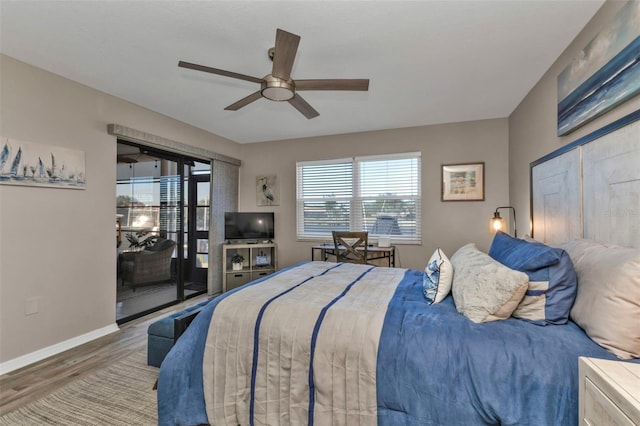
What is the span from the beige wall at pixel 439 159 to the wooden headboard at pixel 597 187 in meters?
1.39

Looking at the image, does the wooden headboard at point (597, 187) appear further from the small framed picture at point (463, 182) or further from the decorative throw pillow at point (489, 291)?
the small framed picture at point (463, 182)

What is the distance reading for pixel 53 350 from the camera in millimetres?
2666

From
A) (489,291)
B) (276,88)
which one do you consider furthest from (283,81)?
(489,291)

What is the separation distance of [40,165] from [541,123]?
4.57 m

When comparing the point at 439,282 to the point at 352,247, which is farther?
the point at 352,247

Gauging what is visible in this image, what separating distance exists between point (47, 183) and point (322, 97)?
2.76 m

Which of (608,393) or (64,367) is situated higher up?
(608,393)

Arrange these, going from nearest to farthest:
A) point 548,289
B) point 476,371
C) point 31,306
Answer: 1. point 476,371
2. point 548,289
3. point 31,306

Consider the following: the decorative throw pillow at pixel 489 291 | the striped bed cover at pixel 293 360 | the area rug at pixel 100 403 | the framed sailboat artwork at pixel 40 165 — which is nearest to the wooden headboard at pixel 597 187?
the decorative throw pillow at pixel 489 291

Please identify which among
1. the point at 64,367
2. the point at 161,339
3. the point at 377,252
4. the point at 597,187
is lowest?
the point at 64,367

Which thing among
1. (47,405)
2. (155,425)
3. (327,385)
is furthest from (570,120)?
(47,405)

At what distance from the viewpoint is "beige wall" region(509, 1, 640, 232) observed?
177 centimetres

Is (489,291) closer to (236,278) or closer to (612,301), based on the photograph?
(612,301)

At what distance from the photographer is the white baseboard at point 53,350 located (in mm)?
2386
